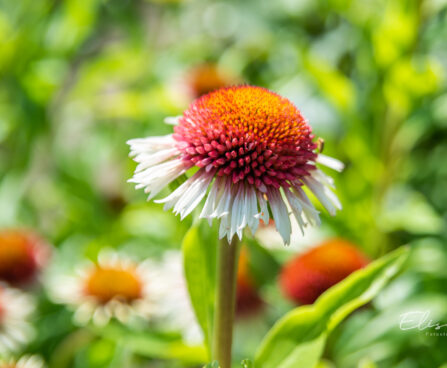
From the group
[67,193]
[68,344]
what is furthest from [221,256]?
[67,193]

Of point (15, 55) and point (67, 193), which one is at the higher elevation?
point (15, 55)

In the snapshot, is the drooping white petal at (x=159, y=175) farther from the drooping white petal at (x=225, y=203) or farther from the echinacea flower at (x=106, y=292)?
the echinacea flower at (x=106, y=292)

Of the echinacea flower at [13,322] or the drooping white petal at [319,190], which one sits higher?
the echinacea flower at [13,322]

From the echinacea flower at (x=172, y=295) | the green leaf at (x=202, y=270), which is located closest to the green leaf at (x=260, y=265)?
the echinacea flower at (x=172, y=295)

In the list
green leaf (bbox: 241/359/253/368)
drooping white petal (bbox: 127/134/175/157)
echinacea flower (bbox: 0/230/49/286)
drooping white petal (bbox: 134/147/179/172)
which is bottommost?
green leaf (bbox: 241/359/253/368)

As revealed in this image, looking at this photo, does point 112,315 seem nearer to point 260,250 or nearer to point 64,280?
point 64,280

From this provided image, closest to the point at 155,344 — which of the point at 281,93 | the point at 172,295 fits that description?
the point at 172,295

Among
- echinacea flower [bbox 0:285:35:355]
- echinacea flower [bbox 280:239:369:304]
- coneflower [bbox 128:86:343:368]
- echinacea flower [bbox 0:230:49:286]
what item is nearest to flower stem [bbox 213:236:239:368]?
coneflower [bbox 128:86:343:368]

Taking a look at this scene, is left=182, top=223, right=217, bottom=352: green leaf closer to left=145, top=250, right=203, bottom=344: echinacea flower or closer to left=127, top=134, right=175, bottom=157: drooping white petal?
left=127, top=134, right=175, bottom=157: drooping white petal
